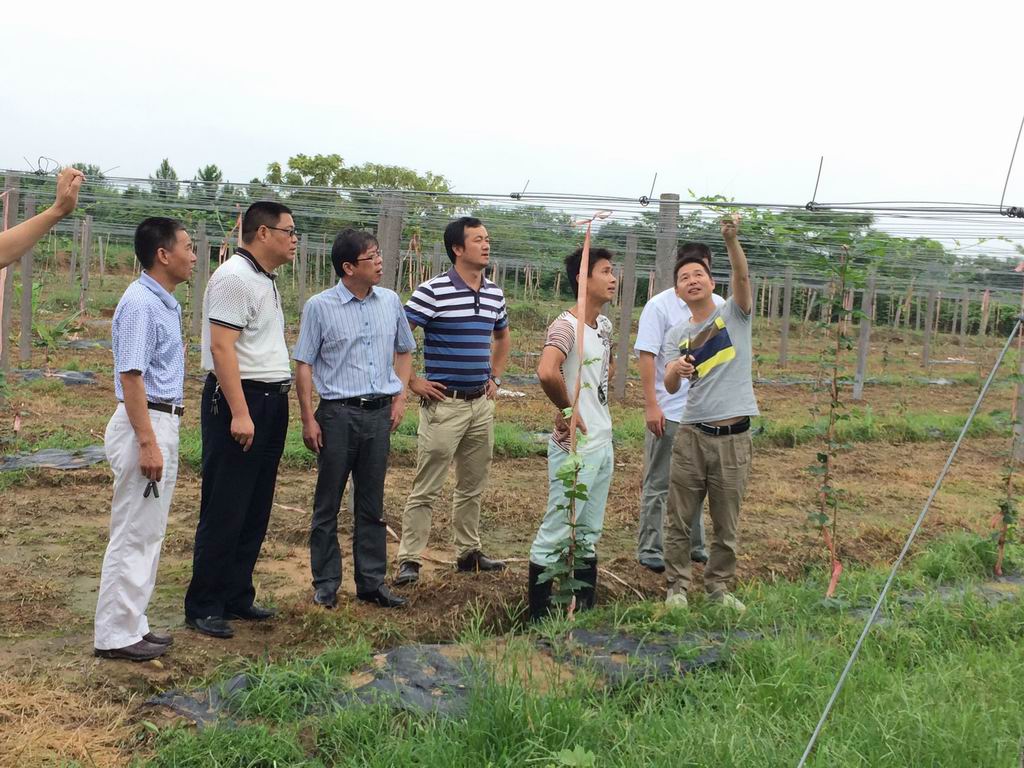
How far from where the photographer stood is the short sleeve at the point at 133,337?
333cm

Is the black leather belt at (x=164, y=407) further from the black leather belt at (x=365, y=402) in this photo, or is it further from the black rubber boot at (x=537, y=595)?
the black rubber boot at (x=537, y=595)

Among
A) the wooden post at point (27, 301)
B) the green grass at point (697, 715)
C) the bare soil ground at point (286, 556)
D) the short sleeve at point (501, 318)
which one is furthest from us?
the wooden post at point (27, 301)

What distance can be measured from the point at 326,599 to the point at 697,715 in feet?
5.90

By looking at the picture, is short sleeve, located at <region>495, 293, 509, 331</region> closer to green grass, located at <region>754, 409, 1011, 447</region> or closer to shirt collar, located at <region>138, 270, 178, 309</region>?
shirt collar, located at <region>138, 270, 178, 309</region>

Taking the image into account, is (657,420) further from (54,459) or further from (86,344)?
(86,344)

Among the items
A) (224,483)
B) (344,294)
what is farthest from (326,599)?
(344,294)

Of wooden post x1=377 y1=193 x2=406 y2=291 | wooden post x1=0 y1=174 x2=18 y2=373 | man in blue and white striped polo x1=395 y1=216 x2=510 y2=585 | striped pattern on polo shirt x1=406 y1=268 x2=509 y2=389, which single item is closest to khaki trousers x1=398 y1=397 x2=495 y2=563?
man in blue and white striped polo x1=395 y1=216 x2=510 y2=585

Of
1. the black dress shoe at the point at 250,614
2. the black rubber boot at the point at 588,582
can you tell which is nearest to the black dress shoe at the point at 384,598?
the black dress shoe at the point at 250,614

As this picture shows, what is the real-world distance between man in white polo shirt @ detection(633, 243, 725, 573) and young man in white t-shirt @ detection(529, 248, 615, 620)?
0.65m

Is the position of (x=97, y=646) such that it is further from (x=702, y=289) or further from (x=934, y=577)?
(x=934, y=577)

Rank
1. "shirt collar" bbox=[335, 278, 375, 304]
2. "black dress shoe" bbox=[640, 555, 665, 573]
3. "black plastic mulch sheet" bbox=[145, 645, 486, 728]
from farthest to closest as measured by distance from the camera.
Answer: "black dress shoe" bbox=[640, 555, 665, 573] → "shirt collar" bbox=[335, 278, 375, 304] → "black plastic mulch sheet" bbox=[145, 645, 486, 728]

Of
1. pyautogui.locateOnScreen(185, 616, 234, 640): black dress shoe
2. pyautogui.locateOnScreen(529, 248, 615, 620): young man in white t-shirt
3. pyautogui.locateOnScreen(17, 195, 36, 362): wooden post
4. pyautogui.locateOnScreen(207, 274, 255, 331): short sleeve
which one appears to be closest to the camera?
pyautogui.locateOnScreen(207, 274, 255, 331): short sleeve

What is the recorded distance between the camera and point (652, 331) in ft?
16.1

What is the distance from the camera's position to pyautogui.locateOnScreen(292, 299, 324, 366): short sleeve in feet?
13.4
